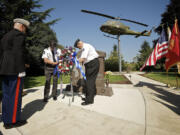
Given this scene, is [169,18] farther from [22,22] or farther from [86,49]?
[22,22]

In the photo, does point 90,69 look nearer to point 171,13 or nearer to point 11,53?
point 11,53

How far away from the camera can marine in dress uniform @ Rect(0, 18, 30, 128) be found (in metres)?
2.01

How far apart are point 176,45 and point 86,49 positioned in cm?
358

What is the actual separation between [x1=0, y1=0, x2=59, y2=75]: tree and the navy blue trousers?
10.5 meters

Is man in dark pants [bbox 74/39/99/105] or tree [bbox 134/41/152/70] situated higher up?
tree [bbox 134/41/152/70]

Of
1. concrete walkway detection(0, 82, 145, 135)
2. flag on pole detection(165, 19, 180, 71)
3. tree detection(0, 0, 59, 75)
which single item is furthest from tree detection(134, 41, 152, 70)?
concrete walkway detection(0, 82, 145, 135)

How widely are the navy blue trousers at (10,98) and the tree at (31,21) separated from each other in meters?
10.5

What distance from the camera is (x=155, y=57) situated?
5230 mm

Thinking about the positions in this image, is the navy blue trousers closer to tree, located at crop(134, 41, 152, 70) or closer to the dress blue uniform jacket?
the dress blue uniform jacket

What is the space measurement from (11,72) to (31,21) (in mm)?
17681

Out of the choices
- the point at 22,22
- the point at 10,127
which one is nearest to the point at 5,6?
the point at 22,22

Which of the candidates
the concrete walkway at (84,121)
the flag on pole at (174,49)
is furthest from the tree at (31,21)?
the flag on pole at (174,49)

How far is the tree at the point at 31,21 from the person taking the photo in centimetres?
1302

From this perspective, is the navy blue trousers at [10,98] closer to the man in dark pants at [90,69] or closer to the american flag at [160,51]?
the man in dark pants at [90,69]
